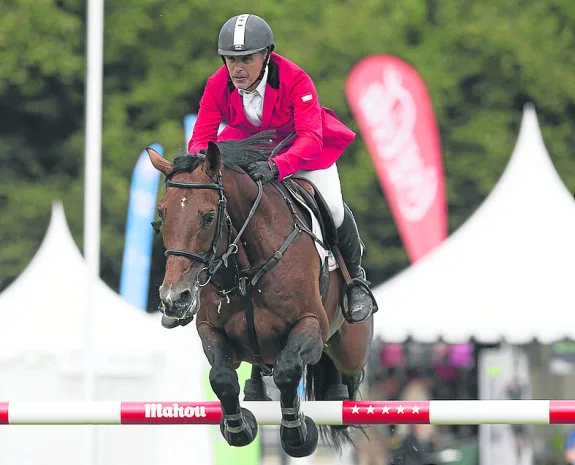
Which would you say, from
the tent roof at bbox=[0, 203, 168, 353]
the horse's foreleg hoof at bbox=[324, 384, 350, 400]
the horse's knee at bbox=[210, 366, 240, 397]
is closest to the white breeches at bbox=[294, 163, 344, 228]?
the horse's foreleg hoof at bbox=[324, 384, 350, 400]

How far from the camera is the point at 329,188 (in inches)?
289

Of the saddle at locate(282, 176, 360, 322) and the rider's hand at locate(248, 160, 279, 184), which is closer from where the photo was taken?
the rider's hand at locate(248, 160, 279, 184)

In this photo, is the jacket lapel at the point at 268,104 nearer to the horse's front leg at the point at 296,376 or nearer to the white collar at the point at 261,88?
the white collar at the point at 261,88

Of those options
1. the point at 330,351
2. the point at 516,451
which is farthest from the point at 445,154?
the point at 330,351

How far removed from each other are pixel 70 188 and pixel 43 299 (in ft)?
34.9

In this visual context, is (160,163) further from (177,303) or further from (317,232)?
(317,232)

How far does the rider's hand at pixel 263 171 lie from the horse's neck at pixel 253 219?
0.15 feet

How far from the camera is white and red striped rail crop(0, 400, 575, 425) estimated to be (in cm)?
655

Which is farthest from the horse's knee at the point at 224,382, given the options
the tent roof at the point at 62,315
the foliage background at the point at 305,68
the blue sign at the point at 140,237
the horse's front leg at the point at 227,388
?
the foliage background at the point at 305,68

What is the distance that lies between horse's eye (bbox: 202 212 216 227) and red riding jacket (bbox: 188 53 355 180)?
2.19 ft

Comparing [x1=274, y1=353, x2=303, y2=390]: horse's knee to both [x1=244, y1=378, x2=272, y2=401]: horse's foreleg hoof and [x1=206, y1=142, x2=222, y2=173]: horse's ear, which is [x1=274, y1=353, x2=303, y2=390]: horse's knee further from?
[x1=244, y1=378, x2=272, y2=401]: horse's foreleg hoof

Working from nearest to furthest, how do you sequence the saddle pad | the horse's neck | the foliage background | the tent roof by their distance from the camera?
the horse's neck, the saddle pad, the tent roof, the foliage background

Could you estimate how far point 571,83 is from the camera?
77.5ft

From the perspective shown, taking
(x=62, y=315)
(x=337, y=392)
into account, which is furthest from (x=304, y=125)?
(x=62, y=315)
